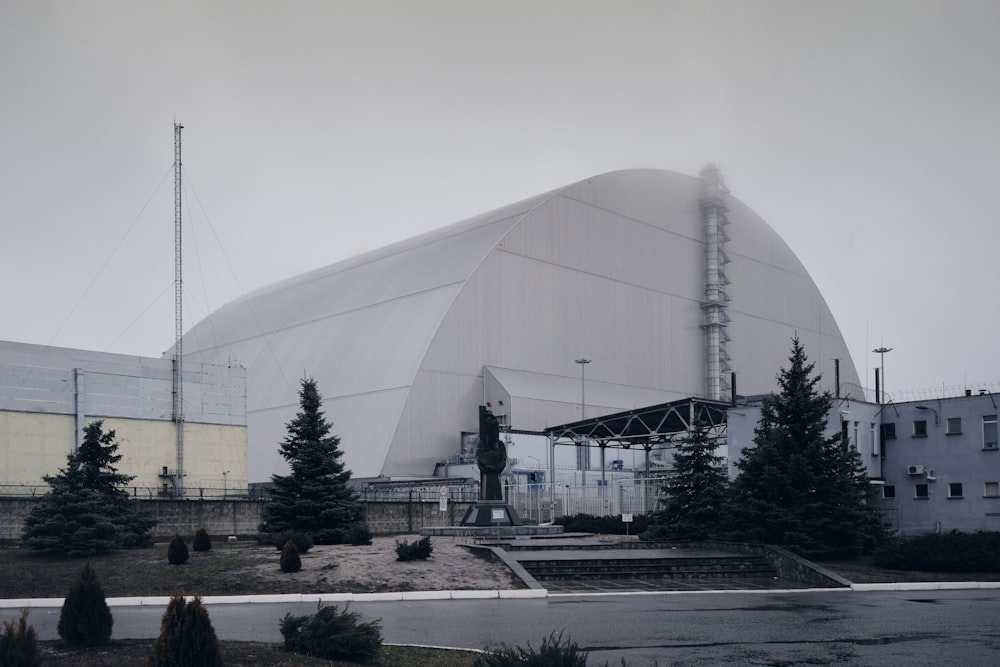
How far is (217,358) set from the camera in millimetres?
78250

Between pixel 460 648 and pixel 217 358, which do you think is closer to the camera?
pixel 460 648

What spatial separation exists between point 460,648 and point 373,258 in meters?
65.1

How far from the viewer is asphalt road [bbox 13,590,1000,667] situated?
14148mm

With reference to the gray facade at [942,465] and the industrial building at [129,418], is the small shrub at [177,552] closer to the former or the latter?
the industrial building at [129,418]

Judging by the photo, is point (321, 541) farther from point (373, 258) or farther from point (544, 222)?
point (373, 258)

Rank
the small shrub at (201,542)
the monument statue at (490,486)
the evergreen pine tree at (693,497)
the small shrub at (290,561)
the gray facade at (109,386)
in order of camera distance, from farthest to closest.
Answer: the gray facade at (109,386)
the monument statue at (490,486)
the evergreen pine tree at (693,497)
the small shrub at (201,542)
the small shrub at (290,561)

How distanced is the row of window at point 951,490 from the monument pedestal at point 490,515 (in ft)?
47.5

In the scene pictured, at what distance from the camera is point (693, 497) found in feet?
122

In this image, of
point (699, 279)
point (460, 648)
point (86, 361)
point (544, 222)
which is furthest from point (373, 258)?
point (460, 648)

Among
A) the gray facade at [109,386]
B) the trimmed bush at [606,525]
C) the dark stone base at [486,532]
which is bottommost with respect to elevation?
the trimmed bush at [606,525]

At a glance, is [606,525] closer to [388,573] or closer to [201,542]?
[388,573]

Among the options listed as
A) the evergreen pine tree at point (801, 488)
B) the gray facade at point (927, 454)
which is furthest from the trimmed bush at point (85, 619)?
the gray facade at point (927, 454)

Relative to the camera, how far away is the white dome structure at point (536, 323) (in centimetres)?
5794

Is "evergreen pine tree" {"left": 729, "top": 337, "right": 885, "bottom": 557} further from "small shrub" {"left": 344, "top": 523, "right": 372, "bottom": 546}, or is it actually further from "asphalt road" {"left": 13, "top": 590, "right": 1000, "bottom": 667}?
"small shrub" {"left": 344, "top": 523, "right": 372, "bottom": 546}
